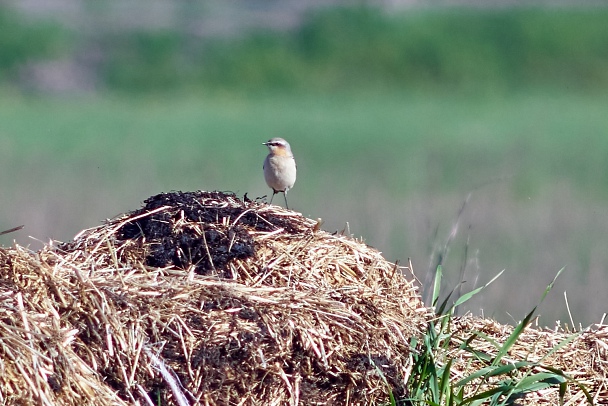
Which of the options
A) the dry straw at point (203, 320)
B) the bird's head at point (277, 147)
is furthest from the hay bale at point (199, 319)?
the bird's head at point (277, 147)

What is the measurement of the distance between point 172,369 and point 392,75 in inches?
1438

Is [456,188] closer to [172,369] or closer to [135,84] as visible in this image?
[172,369]

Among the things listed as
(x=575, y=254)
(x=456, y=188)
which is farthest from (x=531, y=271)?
(x=456, y=188)

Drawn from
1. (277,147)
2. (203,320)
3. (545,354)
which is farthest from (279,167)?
(203,320)

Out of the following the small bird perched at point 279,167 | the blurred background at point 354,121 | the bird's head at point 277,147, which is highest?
the bird's head at point 277,147

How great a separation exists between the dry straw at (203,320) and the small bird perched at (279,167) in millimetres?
2779

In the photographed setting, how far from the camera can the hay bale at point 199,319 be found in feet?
15.2

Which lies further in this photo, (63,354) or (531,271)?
(531,271)

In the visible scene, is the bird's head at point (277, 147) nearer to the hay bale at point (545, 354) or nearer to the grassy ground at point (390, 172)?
the grassy ground at point (390, 172)

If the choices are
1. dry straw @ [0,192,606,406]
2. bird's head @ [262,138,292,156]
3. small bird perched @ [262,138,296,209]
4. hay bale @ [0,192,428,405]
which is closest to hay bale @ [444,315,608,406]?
dry straw @ [0,192,606,406]

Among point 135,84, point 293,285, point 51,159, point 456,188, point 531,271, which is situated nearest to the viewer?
point 293,285

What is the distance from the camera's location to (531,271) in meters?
12.3

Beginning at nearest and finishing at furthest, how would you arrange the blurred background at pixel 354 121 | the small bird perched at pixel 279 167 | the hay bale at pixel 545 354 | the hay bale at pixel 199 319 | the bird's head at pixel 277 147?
the hay bale at pixel 199 319 → the hay bale at pixel 545 354 → the small bird perched at pixel 279 167 → the bird's head at pixel 277 147 → the blurred background at pixel 354 121

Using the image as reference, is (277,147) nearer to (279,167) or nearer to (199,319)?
(279,167)
